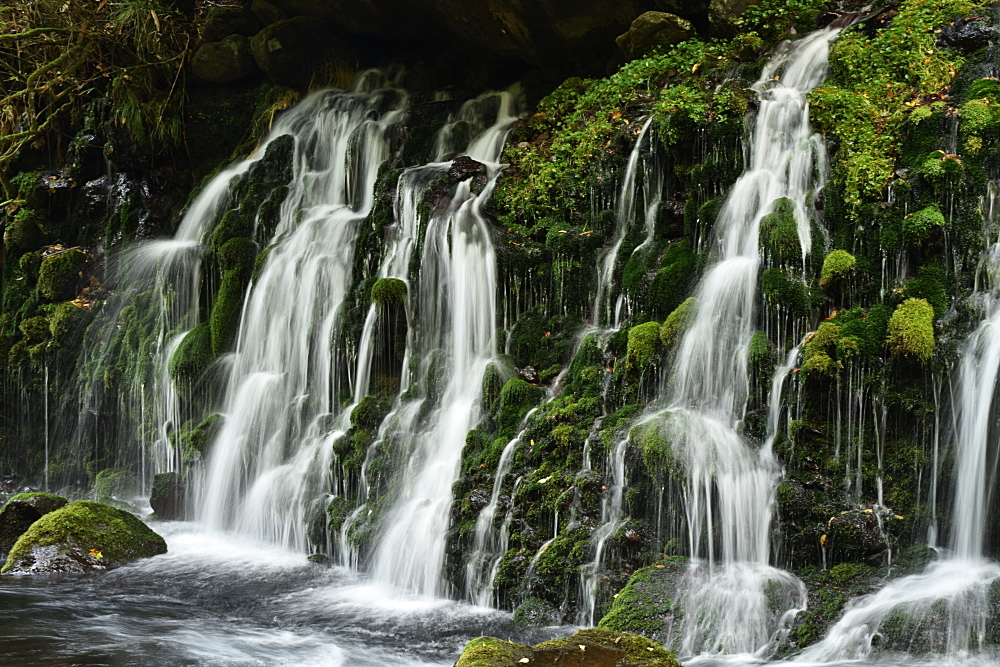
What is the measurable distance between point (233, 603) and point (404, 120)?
28.6 ft

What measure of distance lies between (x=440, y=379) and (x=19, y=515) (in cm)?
488

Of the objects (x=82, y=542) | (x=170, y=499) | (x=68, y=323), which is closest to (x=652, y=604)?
(x=82, y=542)

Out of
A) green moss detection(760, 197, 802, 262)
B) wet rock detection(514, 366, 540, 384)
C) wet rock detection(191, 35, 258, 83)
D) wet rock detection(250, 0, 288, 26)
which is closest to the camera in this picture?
green moss detection(760, 197, 802, 262)

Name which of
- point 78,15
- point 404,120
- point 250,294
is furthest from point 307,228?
point 78,15

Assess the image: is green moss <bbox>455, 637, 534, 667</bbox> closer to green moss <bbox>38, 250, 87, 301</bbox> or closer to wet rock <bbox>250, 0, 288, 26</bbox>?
green moss <bbox>38, 250, 87, 301</bbox>

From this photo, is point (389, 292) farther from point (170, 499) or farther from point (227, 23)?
point (227, 23)

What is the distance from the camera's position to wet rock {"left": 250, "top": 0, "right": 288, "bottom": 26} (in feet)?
55.2

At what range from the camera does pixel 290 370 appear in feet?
38.2

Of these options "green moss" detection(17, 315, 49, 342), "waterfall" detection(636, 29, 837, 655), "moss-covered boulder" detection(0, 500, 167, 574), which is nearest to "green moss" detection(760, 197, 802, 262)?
"waterfall" detection(636, 29, 837, 655)

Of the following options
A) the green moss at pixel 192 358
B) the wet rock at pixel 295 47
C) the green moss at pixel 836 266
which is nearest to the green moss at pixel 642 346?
the green moss at pixel 836 266

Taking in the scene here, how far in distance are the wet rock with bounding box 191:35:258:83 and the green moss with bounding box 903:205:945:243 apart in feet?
43.0

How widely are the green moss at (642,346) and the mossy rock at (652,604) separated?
6.59 feet

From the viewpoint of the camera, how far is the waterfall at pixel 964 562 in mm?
5859

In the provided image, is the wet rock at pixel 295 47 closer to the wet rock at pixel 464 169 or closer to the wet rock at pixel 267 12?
the wet rock at pixel 267 12
